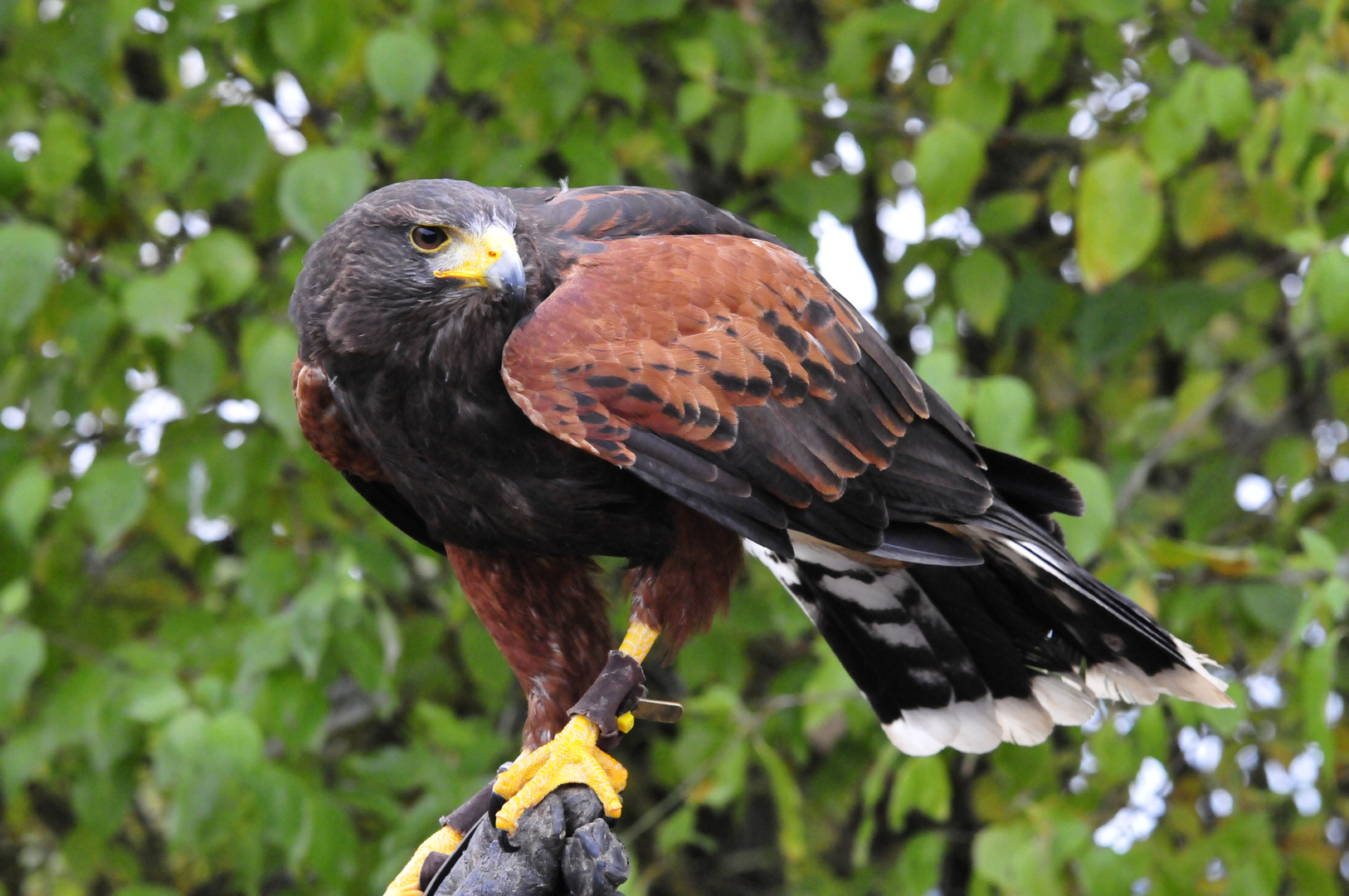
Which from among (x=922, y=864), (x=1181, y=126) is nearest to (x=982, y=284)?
(x=1181, y=126)

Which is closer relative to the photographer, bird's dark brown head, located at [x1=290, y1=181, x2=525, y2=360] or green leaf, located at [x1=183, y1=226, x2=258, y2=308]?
bird's dark brown head, located at [x1=290, y1=181, x2=525, y2=360]

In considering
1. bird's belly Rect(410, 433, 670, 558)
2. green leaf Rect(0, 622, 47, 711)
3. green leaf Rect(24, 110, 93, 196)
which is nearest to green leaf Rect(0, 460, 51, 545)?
green leaf Rect(0, 622, 47, 711)

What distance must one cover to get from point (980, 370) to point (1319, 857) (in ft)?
6.49

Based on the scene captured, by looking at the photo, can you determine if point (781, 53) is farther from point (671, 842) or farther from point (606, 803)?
point (606, 803)

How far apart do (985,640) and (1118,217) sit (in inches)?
51.1

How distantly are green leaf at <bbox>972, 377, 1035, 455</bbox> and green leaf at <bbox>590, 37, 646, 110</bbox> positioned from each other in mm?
1474

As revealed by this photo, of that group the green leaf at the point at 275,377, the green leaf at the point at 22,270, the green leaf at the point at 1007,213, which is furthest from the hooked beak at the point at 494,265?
the green leaf at the point at 1007,213

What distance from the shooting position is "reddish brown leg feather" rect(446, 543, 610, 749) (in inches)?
99.6

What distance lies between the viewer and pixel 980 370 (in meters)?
5.12

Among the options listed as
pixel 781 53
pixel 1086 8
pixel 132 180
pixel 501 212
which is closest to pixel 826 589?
pixel 501 212

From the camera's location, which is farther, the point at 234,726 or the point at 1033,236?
the point at 1033,236

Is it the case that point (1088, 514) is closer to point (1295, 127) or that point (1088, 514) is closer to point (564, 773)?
point (1295, 127)

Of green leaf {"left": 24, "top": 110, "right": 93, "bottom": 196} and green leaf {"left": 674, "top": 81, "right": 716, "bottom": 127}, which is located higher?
green leaf {"left": 674, "top": 81, "right": 716, "bottom": 127}

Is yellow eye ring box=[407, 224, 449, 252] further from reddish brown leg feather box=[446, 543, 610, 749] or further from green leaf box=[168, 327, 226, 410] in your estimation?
green leaf box=[168, 327, 226, 410]
